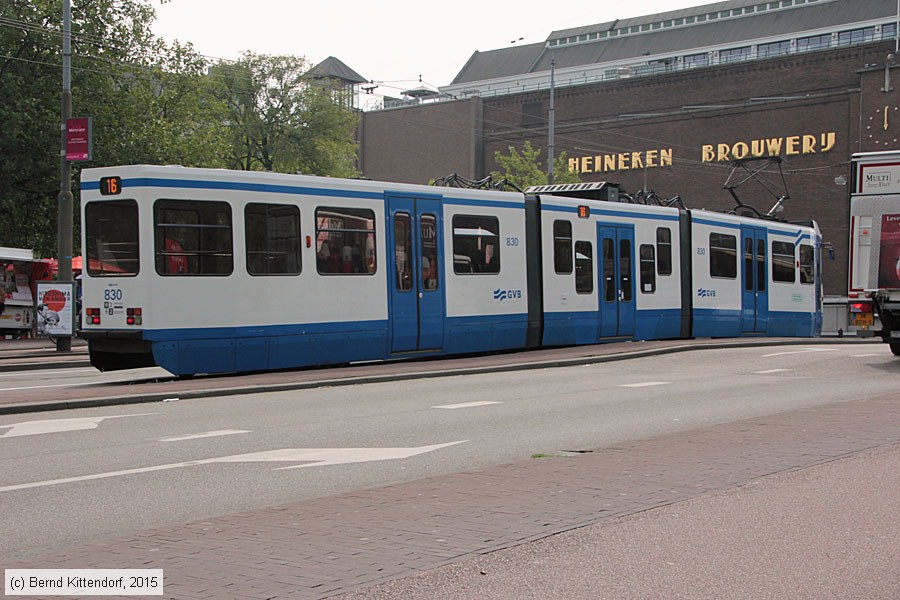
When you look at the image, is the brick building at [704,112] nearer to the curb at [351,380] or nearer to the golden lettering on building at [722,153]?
the golden lettering on building at [722,153]

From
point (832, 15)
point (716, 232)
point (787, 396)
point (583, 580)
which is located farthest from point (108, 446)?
point (832, 15)

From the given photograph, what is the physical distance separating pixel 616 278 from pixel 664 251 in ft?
6.70

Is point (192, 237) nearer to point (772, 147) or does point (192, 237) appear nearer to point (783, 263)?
point (783, 263)

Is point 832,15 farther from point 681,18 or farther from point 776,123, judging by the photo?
point 776,123

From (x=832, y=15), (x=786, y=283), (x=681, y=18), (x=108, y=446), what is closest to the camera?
(x=108, y=446)

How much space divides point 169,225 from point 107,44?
24.8 meters

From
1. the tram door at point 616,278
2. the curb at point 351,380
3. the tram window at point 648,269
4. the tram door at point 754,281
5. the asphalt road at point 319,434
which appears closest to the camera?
the asphalt road at point 319,434

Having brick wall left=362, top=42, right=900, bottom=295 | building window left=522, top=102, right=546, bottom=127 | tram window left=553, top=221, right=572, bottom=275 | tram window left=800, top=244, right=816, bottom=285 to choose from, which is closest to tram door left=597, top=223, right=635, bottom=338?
tram window left=553, top=221, right=572, bottom=275

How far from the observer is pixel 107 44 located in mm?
38750

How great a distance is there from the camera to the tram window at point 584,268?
2383 cm

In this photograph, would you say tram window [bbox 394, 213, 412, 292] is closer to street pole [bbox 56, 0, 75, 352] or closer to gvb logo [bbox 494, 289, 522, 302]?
gvb logo [bbox 494, 289, 522, 302]

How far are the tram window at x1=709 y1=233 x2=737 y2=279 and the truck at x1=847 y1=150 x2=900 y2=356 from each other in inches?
261

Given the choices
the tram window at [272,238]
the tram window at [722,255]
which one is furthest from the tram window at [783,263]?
the tram window at [272,238]

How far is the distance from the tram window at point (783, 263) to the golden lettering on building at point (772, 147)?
31.4 m
